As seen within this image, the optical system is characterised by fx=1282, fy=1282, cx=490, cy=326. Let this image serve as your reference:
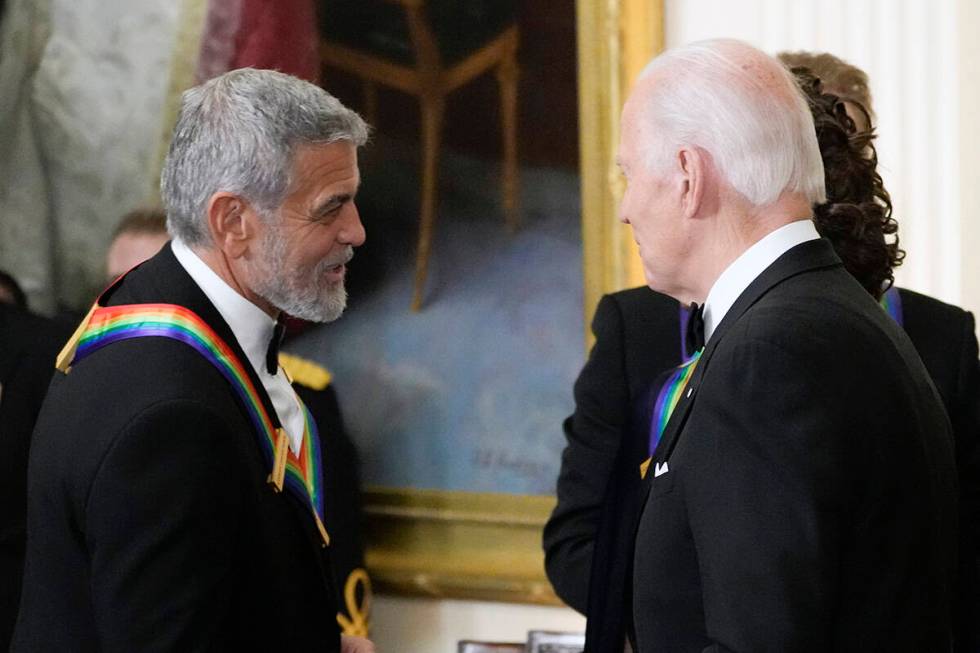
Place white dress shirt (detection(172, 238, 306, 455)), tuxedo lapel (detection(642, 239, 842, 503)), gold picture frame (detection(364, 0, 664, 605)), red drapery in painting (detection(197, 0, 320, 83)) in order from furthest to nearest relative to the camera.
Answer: red drapery in painting (detection(197, 0, 320, 83)) → gold picture frame (detection(364, 0, 664, 605)) → white dress shirt (detection(172, 238, 306, 455)) → tuxedo lapel (detection(642, 239, 842, 503))

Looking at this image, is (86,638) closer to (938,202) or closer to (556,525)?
(556,525)

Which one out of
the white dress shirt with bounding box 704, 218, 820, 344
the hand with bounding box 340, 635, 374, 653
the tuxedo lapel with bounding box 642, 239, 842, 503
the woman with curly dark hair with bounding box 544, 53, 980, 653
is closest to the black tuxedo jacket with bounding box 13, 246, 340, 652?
the hand with bounding box 340, 635, 374, 653

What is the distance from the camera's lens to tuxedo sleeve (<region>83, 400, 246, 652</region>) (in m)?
1.64

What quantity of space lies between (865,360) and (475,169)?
2247mm

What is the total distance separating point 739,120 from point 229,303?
856mm

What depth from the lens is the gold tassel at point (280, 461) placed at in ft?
6.04

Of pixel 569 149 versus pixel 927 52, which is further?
pixel 569 149

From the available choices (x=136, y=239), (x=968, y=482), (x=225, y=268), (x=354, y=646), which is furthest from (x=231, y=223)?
(x=136, y=239)

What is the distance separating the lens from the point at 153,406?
1.67 m

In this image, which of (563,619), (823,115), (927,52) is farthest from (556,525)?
(927,52)

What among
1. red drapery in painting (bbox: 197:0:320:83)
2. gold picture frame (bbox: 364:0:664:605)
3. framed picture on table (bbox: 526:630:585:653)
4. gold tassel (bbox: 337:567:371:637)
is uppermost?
red drapery in painting (bbox: 197:0:320:83)

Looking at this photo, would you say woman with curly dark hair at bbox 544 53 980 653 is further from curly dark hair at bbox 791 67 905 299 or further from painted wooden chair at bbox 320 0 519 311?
painted wooden chair at bbox 320 0 519 311

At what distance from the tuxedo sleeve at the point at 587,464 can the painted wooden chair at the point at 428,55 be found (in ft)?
4.32

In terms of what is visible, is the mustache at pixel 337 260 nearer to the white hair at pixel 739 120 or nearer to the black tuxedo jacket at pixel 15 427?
the white hair at pixel 739 120
